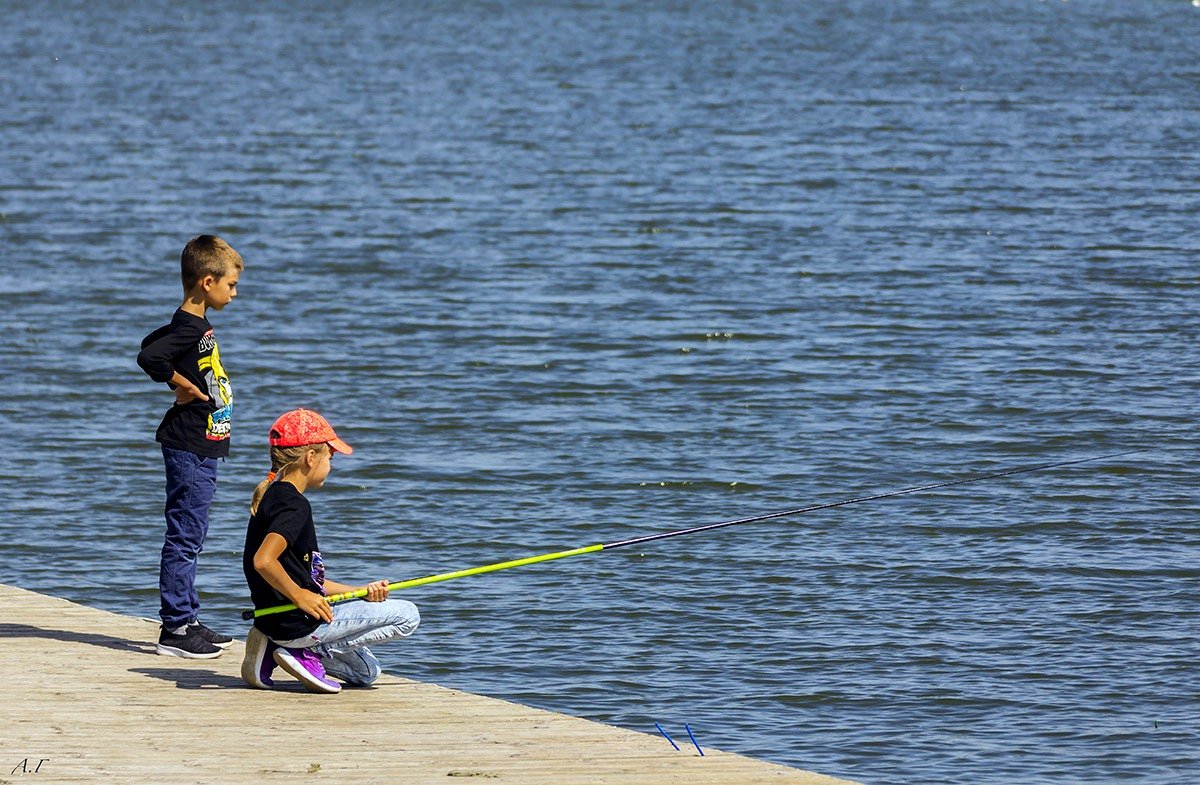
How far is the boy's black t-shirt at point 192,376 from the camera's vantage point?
25.2 ft

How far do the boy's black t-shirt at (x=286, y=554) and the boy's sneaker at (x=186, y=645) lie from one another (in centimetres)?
78

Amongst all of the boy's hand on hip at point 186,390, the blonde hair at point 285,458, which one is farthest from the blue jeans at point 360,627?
the boy's hand on hip at point 186,390

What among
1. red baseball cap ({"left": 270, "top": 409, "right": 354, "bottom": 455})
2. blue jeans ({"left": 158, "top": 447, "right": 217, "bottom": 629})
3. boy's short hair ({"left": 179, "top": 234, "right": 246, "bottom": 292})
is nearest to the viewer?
red baseball cap ({"left": 270, "top": 409, "right": 354, "bottom": 455})

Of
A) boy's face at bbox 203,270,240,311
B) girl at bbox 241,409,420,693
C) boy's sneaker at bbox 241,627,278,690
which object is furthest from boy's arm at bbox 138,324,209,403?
boy's sneaker at bbox 241,627,278,690

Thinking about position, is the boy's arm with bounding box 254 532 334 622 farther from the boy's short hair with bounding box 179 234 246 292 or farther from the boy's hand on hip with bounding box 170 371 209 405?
the boy's short hair with bounding box 179 234 246 292

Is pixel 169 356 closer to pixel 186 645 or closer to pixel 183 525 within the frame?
pixel 183 525

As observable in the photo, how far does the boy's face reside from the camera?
25.7 feet

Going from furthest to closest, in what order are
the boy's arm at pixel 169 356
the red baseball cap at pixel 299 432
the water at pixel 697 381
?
the water at pixel 697 381 < the boy's arm at pixel 169 356 < the red baseball cap at pixel 299 432

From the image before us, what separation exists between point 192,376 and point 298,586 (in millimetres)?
1041

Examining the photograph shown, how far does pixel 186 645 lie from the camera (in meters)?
8.12

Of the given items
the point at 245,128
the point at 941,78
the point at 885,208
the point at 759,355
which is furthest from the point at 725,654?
the point at 941,78

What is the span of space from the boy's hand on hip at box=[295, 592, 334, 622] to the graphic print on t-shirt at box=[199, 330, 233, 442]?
0.93 metres

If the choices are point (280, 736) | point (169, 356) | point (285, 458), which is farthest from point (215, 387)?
point (280, 736)

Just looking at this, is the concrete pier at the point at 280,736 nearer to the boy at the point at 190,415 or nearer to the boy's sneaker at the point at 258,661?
the boy's sneaker at the point at 258,661
